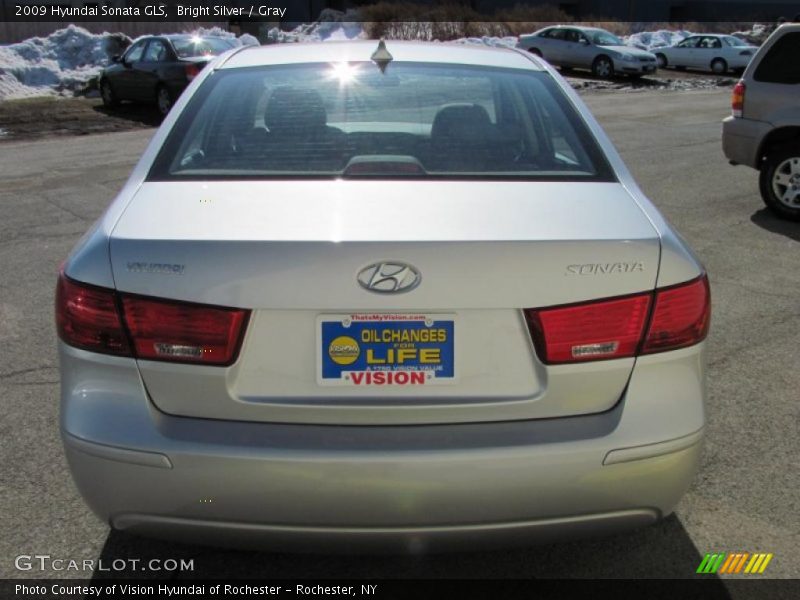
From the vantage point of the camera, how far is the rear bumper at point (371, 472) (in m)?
2.22

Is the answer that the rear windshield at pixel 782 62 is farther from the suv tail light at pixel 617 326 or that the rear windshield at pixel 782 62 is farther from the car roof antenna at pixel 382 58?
the suv tail light at pixel 617 326

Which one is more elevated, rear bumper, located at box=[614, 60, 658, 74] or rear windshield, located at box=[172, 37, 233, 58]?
rear windshield, located at box=[172, 37, 233, 58]

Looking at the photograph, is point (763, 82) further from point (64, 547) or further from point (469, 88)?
point (64, 547)

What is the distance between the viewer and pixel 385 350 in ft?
7.38

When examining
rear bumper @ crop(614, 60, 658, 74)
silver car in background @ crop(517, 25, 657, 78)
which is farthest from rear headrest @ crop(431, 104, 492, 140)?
rear bumper @ crop(614, 60, 658, 74)

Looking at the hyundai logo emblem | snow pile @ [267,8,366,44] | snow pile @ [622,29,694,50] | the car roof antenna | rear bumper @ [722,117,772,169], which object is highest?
the car roof antenna

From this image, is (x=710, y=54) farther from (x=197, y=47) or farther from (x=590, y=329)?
(x=590, y=329)

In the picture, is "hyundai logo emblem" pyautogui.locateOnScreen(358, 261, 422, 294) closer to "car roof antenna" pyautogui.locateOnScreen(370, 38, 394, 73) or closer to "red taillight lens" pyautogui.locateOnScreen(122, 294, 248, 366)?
"red taillight lens" pyautogui.locateOnScreen(122, 294, 248, 366)

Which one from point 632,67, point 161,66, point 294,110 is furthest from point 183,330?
point 632,67

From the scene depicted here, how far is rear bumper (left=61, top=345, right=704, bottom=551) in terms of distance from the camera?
87.4 inches

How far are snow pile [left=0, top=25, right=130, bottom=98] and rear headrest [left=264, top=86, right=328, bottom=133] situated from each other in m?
18.5

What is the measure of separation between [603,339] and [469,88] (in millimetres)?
1461

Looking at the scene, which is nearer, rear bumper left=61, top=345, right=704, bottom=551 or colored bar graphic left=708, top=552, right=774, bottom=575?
rear bumper left=61, top=345, right=704, bottom=551

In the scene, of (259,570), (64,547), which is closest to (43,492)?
(64,547)
